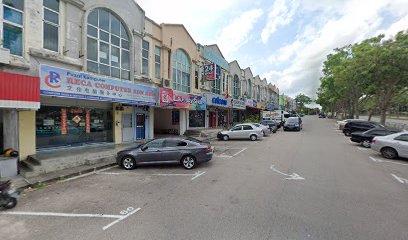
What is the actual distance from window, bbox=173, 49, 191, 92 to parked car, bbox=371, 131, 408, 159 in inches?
572

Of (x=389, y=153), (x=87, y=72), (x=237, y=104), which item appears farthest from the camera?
(x=237, y=104)

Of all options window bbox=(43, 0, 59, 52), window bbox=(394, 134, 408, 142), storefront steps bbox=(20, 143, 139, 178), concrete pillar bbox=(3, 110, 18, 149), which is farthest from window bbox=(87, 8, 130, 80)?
window bbox=(394, 134, 408, 142)

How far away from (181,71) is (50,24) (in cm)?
1072

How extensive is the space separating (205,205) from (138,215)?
5.27 ft

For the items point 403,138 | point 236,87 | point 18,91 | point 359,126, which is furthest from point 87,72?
point 236,87

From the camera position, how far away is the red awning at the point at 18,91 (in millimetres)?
7105

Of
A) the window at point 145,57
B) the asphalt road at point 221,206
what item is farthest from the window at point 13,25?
the window at point 145,57

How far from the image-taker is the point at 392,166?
30.5 ft

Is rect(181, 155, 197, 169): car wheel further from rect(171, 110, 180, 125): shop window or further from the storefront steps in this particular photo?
rect(171, 110, 180, 125): shop window

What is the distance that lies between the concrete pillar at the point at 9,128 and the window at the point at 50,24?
3368 millimetres

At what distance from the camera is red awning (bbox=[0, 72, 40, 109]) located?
7105 millimetres

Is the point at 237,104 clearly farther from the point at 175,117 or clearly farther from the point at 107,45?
the point at 107,45

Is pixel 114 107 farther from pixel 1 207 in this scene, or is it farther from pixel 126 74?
pixel 1 207

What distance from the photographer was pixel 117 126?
44.8ft
